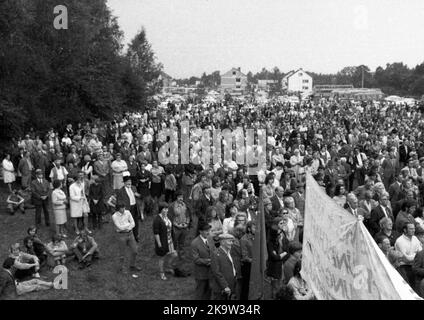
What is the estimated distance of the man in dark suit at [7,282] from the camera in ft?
30.0

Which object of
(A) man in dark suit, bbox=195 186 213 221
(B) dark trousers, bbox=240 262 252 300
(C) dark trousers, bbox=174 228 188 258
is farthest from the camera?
(A) man in dark suit, bbox=195 186 213 221

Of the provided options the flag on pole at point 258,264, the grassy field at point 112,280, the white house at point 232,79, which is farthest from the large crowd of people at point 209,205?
the white house at point 232,79

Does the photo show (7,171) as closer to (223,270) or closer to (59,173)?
(59,173)

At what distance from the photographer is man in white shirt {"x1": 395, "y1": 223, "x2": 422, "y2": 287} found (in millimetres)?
8188

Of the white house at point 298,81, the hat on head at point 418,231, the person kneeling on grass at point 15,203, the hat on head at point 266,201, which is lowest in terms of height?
the person kneeling on grass at point 15,203

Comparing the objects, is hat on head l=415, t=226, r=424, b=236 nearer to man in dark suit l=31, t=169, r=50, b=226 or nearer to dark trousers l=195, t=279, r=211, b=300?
dark trousers l=195, t=279, r=211, b=300

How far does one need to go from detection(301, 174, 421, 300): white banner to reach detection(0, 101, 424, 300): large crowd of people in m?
0.73

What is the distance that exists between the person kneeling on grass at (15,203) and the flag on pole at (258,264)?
8207mm

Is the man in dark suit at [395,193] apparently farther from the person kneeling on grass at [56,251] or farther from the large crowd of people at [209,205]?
the person kneeling on grass at [56,251]

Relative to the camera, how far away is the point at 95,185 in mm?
12281

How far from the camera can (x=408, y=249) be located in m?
8.30

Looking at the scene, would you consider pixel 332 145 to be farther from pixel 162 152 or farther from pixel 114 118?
pixel 114 118

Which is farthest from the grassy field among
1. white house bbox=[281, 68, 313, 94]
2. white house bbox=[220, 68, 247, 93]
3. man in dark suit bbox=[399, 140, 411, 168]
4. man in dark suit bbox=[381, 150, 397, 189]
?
white house bbox=[281, 68, 313, 94]

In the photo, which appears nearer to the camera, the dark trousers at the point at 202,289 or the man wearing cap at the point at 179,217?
the dark trousers at the point at 202,289
